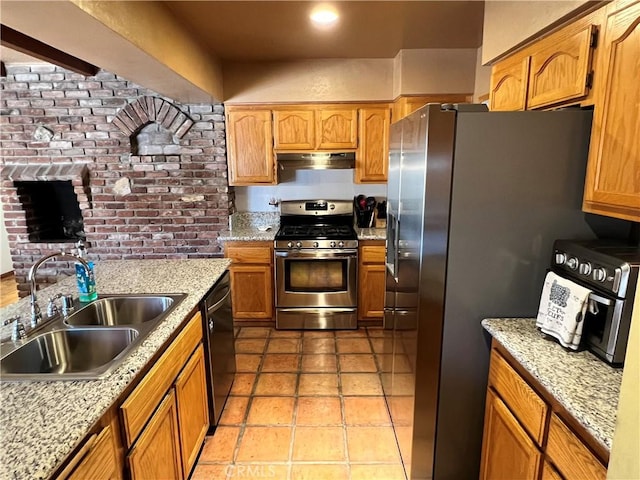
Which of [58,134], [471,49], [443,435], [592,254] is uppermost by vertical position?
[471,49]

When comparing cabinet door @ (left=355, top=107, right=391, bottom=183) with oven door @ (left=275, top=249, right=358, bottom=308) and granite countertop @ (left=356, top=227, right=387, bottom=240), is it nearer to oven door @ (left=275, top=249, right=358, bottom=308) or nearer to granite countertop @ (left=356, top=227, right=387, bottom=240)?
granite countertop @ (left=356, top=227, right=387, bottom=240)

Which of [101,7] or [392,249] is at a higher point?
[101,7]

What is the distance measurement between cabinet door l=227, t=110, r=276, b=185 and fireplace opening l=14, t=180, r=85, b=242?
1776 millimetres

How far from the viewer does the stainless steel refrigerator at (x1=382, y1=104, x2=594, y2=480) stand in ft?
5.02

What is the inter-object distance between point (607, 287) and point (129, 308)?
6.76ft

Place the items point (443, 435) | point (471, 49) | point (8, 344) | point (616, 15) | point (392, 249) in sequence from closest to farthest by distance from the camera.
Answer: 1. point (616, 15)
2. point (8, 344)
3. point (443, 435)
4. point (392, 249)
5. point (471, 49)

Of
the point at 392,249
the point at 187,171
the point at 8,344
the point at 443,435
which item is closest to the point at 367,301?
the point at 392,249

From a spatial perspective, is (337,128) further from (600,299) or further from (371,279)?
(600,299)

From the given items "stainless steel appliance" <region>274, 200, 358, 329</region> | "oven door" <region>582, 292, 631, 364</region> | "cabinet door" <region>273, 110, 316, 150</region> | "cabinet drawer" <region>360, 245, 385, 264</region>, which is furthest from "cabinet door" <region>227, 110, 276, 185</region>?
"oven door" <region>582, 292, 631, 364</region>

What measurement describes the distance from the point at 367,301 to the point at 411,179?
194 centimetres

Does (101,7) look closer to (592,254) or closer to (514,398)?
(592,254)

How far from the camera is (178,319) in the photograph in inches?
64.2

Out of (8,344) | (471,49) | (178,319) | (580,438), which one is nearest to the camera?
(580,438)

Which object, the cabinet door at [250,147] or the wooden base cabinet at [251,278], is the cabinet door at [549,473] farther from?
the cabinet door at [250,147]
